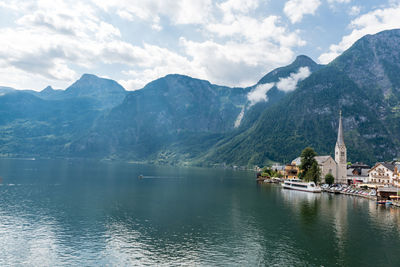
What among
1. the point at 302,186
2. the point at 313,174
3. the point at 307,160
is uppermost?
Answer: the point at 307,160

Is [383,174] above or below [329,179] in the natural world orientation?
above

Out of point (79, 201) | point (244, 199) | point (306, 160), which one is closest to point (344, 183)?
point (306, 160)

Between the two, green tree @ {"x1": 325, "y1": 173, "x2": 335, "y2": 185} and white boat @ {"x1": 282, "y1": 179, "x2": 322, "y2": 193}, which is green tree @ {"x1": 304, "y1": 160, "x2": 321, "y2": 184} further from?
green tree @ {"x1": 325, "y1": 173, "x2": 335, "y2": 185}

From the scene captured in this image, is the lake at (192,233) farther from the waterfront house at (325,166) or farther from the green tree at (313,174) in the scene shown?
the waterfront house at (325,166)

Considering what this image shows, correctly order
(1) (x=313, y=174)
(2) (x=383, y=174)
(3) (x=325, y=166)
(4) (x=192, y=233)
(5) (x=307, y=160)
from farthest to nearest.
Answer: (3) (x=325, y=166) → (5) (x=307, y=160) → (1) (x=313, y=174) → (2) (x=383, y=174) → (4) (x=192, y=233)

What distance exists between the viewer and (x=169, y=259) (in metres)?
54.3

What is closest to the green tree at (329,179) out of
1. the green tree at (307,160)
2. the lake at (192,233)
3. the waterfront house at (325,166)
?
the waterfront house at (325,166)

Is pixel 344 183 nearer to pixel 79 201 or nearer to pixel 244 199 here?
pixel 244 199

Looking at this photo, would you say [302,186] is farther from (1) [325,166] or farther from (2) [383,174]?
(2) [383,174]

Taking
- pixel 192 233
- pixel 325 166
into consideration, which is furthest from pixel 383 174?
pixel 192 233

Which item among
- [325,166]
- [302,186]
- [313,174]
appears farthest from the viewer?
[325,166]

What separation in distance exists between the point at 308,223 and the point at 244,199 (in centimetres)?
4606

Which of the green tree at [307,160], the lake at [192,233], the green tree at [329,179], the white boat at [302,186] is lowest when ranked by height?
the lake at [192,233]

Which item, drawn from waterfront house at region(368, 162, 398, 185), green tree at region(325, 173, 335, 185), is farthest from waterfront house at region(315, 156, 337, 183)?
waterfront house at region(368, 162, 398, 185)
